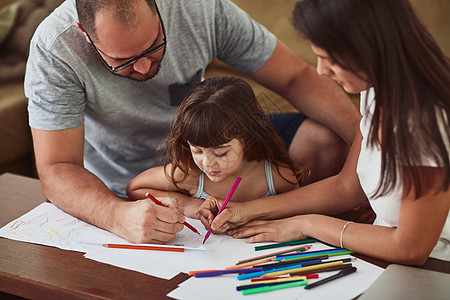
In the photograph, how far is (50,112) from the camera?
4.46 ft

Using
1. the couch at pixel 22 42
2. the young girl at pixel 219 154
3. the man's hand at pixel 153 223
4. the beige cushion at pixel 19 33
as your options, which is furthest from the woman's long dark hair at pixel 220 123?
the beige cushion at pixel 19 33

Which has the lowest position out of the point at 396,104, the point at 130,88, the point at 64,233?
the point at 64,233

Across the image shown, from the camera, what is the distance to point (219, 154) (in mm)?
1146

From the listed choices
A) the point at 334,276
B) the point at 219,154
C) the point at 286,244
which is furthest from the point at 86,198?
the point at 334,276

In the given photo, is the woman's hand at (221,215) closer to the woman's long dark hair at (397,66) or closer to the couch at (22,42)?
the woman's long dark hair at (397,66)

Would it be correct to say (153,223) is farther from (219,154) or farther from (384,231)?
(384,231)

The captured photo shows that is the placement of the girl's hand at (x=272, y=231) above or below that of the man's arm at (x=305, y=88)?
below

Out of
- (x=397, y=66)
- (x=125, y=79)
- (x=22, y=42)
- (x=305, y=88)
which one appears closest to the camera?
(x=397, y=66)

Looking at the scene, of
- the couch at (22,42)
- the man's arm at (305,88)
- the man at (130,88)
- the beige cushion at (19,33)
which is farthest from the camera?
the beige cushion at (19,33)

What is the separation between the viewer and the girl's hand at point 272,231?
1.16 meters

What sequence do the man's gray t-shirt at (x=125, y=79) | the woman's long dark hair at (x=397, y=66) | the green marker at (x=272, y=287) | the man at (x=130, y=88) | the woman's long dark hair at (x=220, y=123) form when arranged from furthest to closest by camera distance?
the man's gray t-shirt at (x=125, y=79), the man at (x=130, y=88), the woman's long dark hair at (x=220, y=123), the green marker at (x=272, y=287), the woman's long dark hair at (x=397, y=66)

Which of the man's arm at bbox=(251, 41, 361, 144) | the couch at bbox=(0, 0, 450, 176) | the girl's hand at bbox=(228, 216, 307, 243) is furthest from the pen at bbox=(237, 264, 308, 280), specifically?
the couch at bbox=(0, 0, 450, 176)

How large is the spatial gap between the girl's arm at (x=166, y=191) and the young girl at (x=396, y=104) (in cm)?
35

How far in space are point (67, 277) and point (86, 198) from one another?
0.75 ft
